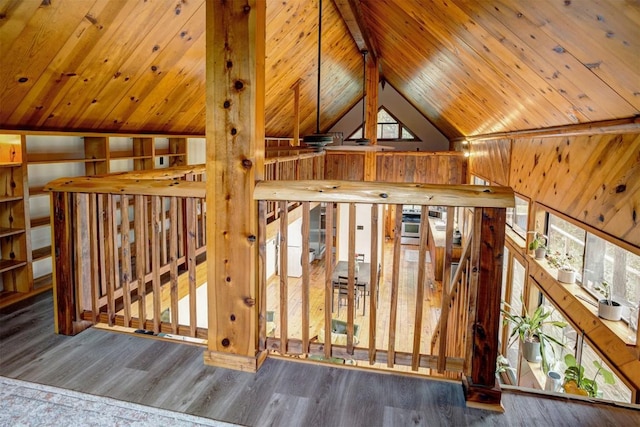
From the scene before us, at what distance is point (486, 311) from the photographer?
2076mm

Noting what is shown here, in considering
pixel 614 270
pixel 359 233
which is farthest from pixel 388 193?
pixel 359 233

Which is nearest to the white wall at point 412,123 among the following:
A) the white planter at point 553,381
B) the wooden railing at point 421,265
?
the white planter at point 553,381

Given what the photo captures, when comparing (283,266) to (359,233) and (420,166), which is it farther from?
(359,233)

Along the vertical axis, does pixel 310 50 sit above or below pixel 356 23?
below

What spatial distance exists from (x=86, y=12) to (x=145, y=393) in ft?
9.11

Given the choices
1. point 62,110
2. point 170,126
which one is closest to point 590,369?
point 62,110

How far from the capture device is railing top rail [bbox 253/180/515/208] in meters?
1.99

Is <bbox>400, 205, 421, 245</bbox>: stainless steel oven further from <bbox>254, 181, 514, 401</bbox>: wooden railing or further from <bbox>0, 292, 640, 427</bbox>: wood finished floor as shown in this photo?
<bbox>0, 292, 640, 427</bbox>: wood finished floor

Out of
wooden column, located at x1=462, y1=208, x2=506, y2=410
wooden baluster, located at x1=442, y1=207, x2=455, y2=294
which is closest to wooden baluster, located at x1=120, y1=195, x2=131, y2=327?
wooden baluster, located at x1=442, y1=207, x2=455, y2=294

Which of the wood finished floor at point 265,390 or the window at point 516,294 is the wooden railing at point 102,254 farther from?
the window at point 516,294

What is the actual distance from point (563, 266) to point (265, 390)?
3.41m

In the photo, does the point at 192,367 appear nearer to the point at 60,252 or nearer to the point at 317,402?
the point at 317,402

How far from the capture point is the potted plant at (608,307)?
3.24 meters

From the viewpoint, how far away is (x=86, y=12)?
10.6 ft
